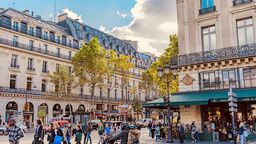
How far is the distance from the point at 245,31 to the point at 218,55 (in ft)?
7.44

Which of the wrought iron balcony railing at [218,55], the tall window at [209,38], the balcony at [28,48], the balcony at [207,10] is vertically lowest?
the wrought iron balcony railing at [218,55]

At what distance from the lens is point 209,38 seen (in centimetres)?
1995

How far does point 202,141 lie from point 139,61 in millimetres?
46438

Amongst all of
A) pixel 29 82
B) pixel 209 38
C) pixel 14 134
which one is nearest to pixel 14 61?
pixel 29 82

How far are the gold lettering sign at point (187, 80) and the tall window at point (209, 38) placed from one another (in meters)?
2.25

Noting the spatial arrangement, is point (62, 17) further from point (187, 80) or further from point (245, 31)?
point (245, 31)

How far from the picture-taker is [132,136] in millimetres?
7348

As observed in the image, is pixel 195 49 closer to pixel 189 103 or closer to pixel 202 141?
pixel 189 103

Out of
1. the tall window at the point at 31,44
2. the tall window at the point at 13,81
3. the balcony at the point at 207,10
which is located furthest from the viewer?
the tall window at the point at 31,44

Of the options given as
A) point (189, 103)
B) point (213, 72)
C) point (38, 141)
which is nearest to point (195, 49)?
point (213, 72)

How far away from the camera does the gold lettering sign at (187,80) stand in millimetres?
19969

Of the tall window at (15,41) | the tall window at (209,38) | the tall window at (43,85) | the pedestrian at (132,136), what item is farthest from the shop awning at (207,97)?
the tall window at (43,85)

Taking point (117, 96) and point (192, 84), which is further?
point (117, 96)

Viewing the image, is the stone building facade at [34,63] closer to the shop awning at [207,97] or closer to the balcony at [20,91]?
the balcony at [20,91]
